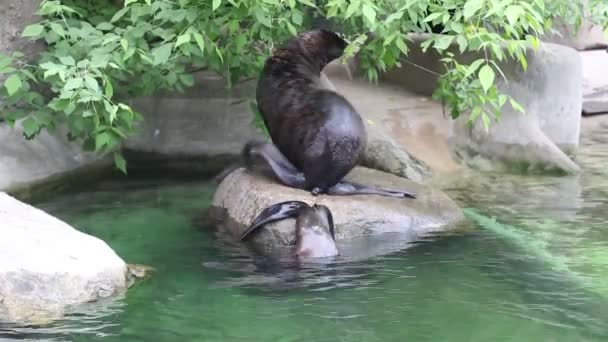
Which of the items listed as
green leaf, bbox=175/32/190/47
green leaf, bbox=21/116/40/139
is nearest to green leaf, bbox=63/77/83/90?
green leaf, bbox=175/32/190/47

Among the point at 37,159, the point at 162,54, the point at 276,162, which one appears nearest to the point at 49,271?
the point at 162,54

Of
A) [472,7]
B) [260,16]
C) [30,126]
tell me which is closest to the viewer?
[472,7]

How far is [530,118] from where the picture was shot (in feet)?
29.0

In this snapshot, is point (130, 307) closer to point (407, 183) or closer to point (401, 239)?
point (401, 239)

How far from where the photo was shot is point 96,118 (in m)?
5.93

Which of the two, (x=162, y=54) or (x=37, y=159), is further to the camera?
(x=37, y=159)

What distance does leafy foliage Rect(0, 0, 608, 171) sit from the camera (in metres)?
5.60

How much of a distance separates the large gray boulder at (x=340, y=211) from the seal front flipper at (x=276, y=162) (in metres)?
0.10

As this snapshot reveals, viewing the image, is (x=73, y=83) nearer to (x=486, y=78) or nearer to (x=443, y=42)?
(x=443, y=42)

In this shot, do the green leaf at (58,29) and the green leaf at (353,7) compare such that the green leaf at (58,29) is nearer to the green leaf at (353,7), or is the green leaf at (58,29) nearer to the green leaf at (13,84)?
the green leaf at (13,84)

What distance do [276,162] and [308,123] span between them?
0.52 meters

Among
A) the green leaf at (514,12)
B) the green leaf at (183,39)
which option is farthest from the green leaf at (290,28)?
the green leaf at (514,12)

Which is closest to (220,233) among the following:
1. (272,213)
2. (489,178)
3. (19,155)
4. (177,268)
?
(272,213)

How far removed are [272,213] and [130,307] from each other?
1565 mm
